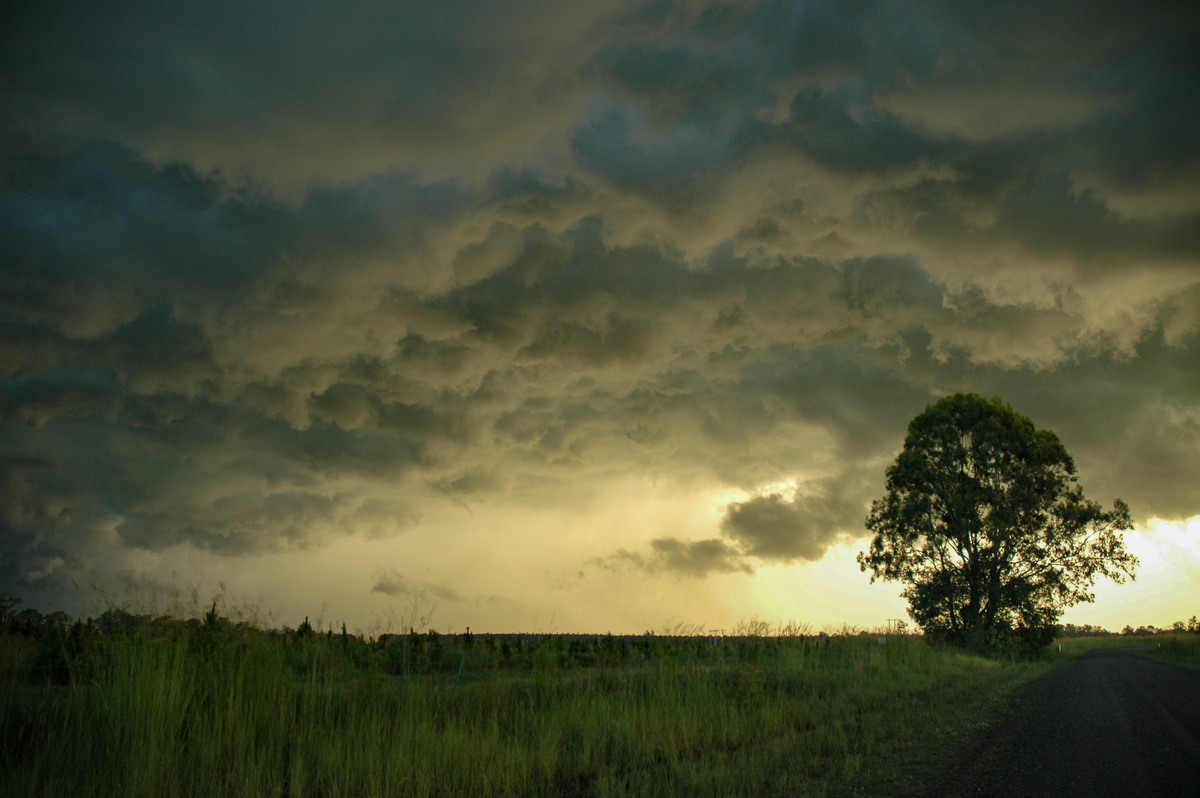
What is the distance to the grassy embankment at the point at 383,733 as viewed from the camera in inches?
253

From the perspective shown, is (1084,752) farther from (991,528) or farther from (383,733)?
(991,528)

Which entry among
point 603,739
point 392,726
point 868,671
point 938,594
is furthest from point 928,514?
point 392,726

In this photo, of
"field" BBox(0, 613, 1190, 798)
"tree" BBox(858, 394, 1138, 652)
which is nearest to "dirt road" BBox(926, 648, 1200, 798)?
"field" BBox(0, 613, 1190, 798)

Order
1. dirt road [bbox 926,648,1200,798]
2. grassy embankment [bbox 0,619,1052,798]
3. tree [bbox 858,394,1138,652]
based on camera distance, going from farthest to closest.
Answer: tree [bbox 858,394,1138,652], grassy embankment [bbox 0,619,1052,798], dirt road [bbox 926,648,1200,798]

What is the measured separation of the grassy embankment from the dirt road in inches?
21.2

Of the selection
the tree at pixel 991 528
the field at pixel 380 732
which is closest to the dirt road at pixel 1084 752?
the field at pixel 380 732

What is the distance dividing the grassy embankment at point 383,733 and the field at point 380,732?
27 mm

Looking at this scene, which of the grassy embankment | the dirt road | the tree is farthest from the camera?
the tree

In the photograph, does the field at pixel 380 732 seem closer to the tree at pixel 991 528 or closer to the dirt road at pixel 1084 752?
the dirt road at pixel 1084 752

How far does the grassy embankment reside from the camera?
6.42 meters

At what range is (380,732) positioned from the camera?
306 inches

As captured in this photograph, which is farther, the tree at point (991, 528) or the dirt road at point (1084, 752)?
the tree at point (991, 528)

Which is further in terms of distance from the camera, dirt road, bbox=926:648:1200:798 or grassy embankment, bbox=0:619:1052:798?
grassy embankment, bbox=0:619:1052:798

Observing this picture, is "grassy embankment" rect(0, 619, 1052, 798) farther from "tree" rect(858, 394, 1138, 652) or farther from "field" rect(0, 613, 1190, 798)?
"tree" rect(858, 394, 1138, 652)
